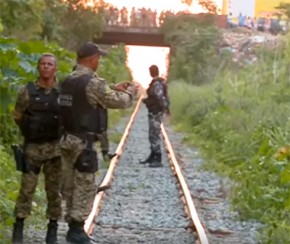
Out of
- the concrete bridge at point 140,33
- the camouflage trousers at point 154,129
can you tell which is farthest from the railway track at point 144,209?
the concrete bridge at point 140,33

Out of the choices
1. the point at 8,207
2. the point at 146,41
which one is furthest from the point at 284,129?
the point at 146,41

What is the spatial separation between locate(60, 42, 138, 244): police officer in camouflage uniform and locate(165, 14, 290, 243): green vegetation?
1828 mm

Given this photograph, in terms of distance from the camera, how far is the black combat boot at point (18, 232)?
991 centimetres

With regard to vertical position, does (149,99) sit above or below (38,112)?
below

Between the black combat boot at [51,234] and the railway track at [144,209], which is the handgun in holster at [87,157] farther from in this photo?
the railway track at [144,209]

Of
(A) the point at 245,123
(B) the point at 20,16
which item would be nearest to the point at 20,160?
(A) the point at 245,123

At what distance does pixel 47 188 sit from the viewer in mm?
9992

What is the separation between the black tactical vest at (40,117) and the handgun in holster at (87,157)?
327mm

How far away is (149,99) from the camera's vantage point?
737 inches

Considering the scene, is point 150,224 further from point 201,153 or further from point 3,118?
point 201,153

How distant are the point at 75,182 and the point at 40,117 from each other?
708 millimetres

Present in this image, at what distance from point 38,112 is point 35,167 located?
21.4 inches

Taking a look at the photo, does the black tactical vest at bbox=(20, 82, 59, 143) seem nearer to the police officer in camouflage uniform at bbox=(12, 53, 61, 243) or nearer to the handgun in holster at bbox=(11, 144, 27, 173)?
the police officer in camouflage uniform at bbox=(12, 53, 61, 243)

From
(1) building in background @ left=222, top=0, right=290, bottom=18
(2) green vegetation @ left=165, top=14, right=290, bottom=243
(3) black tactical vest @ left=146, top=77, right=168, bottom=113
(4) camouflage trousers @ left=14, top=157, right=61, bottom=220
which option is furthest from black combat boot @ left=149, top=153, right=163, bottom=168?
(1) building in background @ left=222, top=0, right=290, bottom=18
